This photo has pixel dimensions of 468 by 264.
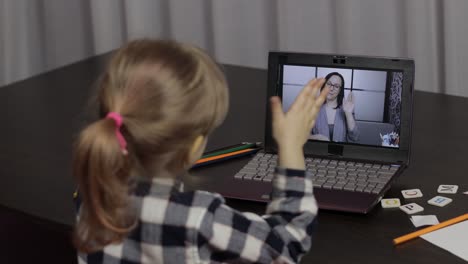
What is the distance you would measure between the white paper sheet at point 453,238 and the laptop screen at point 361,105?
25 cm

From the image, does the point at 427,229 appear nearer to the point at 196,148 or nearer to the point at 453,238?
the point at 453,238

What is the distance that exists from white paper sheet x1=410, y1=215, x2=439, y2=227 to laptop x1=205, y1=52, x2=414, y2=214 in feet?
0.35

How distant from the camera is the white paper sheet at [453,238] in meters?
1.32

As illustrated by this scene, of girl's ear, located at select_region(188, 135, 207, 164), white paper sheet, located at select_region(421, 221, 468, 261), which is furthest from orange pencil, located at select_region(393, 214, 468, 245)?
girl's ear, located at select_region(188, 135, 207, 164)

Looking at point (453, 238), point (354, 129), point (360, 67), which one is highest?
point (360, 67)

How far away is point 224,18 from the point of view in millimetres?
3156

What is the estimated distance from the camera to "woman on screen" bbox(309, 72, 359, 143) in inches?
62.6

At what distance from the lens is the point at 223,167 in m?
1.66

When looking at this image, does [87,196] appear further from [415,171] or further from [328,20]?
[328,20]

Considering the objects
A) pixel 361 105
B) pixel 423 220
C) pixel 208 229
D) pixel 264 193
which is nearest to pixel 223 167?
pixel 264 193

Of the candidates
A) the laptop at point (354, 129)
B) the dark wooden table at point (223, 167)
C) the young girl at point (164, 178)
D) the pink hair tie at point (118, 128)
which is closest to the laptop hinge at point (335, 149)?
the laptop at point (354, 129)

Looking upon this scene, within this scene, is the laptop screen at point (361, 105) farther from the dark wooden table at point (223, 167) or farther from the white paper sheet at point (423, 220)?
the white paper sheet at point (423, 220)

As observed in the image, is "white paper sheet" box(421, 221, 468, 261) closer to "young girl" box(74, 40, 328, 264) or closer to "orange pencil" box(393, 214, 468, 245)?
"orange pencil" box(393, 214, 468, 245)

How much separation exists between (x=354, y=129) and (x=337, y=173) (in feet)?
0.30
